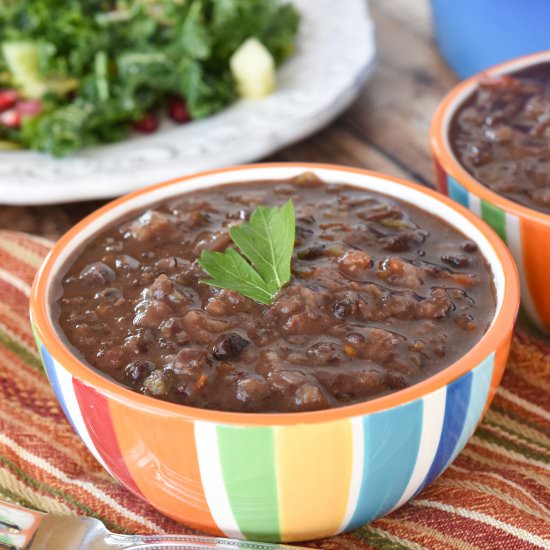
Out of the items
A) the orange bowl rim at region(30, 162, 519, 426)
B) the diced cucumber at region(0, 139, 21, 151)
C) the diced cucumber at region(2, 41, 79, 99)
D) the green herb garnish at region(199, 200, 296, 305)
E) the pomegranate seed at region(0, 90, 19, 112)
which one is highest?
the green herb garnish at region(199, 200, 296, 305)

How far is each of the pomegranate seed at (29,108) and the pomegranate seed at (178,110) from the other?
0.51 meters

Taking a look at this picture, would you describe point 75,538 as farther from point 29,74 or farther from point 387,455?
point 29,74

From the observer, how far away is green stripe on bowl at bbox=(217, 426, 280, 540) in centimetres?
167

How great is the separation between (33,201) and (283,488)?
1759 millimetres

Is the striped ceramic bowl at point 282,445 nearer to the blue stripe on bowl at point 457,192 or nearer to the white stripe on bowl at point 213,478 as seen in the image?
the white stripe on bowl at point 213,478

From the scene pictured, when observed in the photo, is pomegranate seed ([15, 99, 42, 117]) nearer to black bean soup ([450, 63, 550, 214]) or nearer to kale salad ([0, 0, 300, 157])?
kale salad ([0, 0, 300, 157])

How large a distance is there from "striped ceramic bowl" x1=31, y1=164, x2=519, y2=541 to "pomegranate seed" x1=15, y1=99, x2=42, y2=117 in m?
1.89

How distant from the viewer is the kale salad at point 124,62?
11.9 feet

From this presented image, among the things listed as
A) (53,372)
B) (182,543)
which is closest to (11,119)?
(53,372)

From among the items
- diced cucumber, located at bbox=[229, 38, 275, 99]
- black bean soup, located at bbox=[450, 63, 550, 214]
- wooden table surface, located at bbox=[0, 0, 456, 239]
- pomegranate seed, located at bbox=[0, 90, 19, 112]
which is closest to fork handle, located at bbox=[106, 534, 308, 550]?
black bean soup, located at bbox=[450, 63, 550, 214]

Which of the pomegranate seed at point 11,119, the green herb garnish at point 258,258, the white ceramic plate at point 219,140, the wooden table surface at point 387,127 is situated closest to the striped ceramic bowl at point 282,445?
the green herb garnish at point 258,258

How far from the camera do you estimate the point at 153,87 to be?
384 cm

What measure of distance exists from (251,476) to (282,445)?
11 cm

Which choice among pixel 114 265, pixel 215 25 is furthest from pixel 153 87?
pixel 114 265
